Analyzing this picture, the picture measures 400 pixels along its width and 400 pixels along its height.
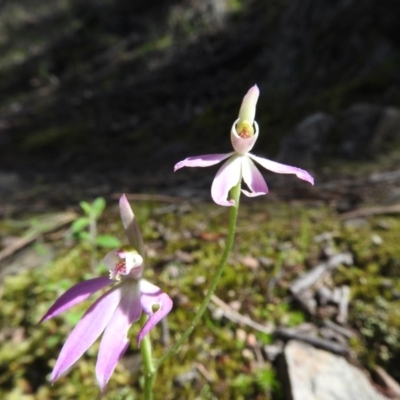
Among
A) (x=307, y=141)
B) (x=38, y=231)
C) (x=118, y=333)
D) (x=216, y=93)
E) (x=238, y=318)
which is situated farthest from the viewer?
(x=216, y=93)

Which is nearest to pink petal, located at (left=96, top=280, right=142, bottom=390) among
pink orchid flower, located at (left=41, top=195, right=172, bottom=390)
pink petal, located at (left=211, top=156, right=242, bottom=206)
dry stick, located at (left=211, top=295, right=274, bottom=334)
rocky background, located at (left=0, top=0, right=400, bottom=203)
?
pink orchid flower, located at (left=41, top=195, right=172, bottom=390)

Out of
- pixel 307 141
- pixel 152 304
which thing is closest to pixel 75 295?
pixel 152 304

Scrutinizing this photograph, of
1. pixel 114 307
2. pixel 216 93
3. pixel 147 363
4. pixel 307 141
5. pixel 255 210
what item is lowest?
pixel 147 363

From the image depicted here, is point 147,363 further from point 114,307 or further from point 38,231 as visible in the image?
point 38,231

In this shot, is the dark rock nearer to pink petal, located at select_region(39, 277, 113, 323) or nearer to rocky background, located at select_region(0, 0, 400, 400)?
rocky background, located at select_region(0, 0, 400, 400)

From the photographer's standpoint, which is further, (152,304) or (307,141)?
(307,141)
